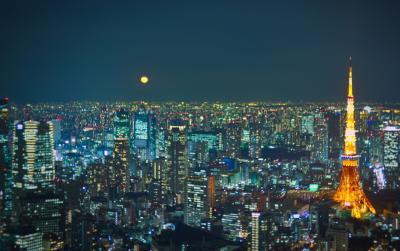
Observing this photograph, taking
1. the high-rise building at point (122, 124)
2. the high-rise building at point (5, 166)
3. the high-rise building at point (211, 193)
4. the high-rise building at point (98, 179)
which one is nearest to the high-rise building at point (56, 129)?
the high-rise building at point (5, 166)

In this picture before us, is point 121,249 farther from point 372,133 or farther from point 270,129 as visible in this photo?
point 270,129

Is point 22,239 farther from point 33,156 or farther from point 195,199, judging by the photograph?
point 195,199

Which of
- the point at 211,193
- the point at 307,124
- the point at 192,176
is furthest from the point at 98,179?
the point at 307,124

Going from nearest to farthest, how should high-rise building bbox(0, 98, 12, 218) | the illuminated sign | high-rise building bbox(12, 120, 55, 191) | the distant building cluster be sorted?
high-rise building bbox(0, 98, 12, 218) < the distant building cluster < high-rise building bbox(12, 120, 55, 191) < the illuminated sign

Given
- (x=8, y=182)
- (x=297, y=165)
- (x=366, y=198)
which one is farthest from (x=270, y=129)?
(x=8, y=182)

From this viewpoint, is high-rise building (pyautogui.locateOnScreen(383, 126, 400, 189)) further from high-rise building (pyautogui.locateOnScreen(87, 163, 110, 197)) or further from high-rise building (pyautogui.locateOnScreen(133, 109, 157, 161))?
high-rise building (pyautogui.locateOnScreen(87, 163, 110, 197))

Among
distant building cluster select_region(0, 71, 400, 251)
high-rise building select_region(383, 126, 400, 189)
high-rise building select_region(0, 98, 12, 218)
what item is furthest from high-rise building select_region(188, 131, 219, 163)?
high-rise building select_region(0, 98, 12, 218)

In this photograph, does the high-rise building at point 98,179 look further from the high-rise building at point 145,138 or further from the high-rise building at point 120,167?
the high-rise building at point 145,138
